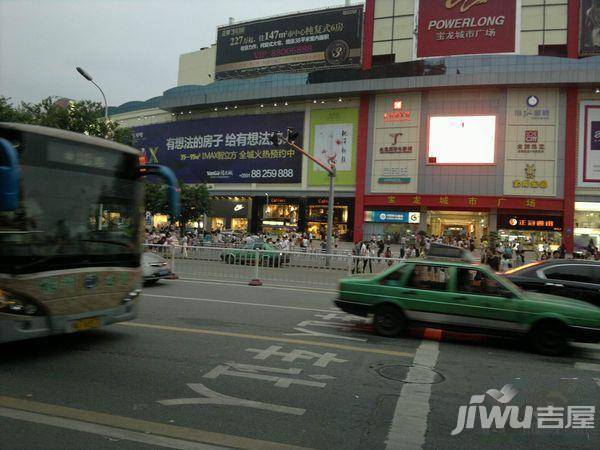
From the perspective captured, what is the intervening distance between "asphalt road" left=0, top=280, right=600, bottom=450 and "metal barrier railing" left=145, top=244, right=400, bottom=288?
660 cm

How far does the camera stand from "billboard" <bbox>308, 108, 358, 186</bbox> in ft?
145

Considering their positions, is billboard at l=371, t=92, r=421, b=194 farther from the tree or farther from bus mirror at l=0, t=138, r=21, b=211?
bus mirror at l=0, t=138, r=21, b=211

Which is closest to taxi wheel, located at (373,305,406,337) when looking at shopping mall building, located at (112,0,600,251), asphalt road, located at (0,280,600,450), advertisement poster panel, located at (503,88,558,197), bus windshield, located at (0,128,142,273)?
asphalt road, located at (0,280,600,450)

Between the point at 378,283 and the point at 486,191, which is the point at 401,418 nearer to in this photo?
the point at 378,283

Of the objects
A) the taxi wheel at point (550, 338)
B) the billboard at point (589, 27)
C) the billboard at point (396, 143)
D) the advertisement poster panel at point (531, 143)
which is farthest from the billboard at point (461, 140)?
the taxi wheel at point (550, 338)

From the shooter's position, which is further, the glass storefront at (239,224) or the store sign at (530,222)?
the glass storefront at (239,224)

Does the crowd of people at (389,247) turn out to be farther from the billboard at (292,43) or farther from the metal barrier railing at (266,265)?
the billboard at (292,43)

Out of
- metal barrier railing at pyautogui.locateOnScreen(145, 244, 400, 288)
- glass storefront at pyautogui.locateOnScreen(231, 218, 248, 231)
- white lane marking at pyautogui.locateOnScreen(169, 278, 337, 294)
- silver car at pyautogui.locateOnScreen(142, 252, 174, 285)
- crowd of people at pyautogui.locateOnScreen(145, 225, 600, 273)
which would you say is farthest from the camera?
glass storefront at pyautogui.locateOnScreen(231, 218, 248, 231)

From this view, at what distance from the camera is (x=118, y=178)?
21.0ft

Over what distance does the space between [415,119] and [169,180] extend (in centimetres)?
3849

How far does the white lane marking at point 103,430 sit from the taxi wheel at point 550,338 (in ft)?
18.7

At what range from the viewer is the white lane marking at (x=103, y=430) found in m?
3.78

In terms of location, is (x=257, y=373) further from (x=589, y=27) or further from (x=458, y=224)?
(x=589, y=27)

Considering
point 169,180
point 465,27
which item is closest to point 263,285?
point 169,180
